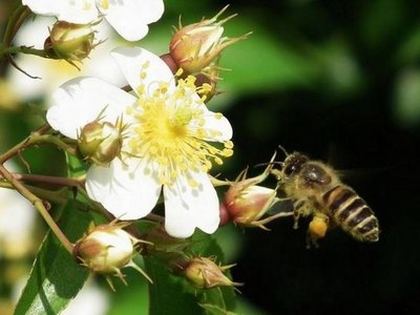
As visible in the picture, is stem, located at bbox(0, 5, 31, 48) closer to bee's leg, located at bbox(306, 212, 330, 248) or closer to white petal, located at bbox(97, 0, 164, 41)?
white petal, located at bbox(97, 0, 164, 41)

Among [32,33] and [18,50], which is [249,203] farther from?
[32,33]

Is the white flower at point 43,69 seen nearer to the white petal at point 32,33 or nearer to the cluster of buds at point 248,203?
the white petal at point 32,33

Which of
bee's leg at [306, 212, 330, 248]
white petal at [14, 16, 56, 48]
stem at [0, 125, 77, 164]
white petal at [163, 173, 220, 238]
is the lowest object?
white petal at [14, 16, 56, 48]

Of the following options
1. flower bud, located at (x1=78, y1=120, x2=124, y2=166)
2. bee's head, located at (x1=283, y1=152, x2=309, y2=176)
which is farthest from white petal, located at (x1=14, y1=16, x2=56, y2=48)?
flower bud, located at (x1=78, y1=120, x2=124, y2=166)

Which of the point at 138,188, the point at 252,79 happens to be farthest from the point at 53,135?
the point at 252,79

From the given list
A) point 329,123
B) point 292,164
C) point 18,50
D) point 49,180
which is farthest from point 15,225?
point 18,50

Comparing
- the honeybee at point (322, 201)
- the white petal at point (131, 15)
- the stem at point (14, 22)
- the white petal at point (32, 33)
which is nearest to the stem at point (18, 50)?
the stem at point (14, 22)
